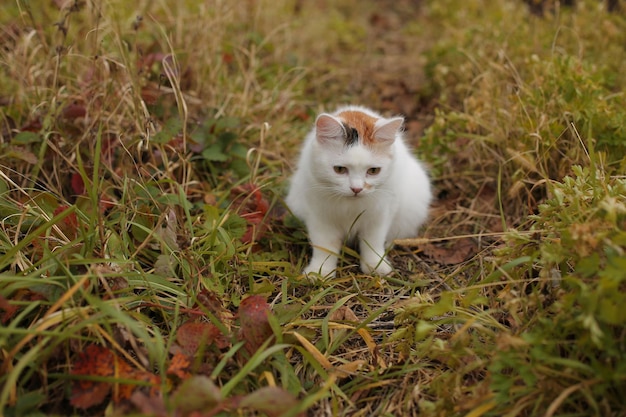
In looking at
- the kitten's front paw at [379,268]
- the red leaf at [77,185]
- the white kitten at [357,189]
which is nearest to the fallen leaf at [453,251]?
the white kitten at [357,189]

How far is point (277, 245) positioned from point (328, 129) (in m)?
0.77

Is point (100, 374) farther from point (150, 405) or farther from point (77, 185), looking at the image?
point (77, 185)

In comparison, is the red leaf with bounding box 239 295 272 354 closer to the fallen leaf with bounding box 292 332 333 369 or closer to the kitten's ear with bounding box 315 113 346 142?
the fallen leaf with bounding box 292 332 333 369

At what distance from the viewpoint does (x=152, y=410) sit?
61.0 inches

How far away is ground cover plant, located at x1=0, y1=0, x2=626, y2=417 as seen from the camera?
1.73 meters

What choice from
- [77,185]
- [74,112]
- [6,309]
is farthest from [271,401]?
[74,112]

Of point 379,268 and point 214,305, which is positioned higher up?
point 214,305

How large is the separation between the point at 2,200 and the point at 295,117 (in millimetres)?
2272

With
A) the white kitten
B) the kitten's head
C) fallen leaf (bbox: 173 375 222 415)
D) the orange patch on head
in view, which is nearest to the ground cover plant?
fallen leaf (bbox: 173 375 222 415)

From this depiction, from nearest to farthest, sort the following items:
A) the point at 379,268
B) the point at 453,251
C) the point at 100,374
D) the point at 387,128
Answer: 1. the point at 100,374
2. the point at 387,128
3. the point at 379,268
4. the point at 453,251

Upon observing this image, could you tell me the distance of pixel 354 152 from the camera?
248 centimetres

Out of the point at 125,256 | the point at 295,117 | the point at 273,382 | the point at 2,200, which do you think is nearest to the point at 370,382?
the point at 273,382

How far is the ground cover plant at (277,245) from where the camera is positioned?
173 centimetres

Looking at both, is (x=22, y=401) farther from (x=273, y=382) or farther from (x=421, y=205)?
(x=421, y=205)
